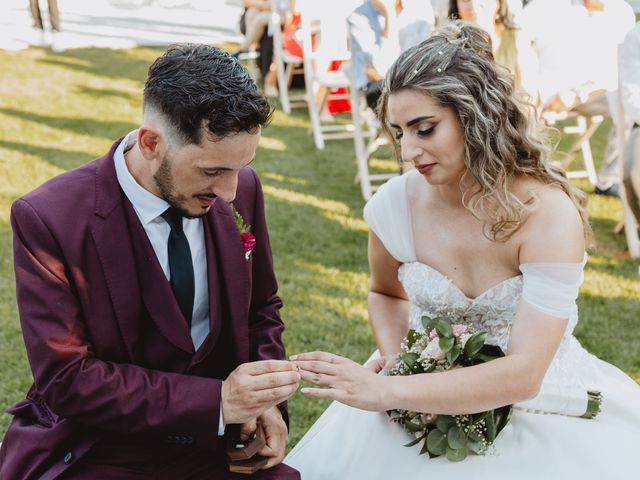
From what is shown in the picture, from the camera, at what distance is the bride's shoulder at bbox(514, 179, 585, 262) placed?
2.43 meters

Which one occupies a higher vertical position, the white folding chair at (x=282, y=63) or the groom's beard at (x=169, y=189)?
the groom's beard at (x=169, y=189)

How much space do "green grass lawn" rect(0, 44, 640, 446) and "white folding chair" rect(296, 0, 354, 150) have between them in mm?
280

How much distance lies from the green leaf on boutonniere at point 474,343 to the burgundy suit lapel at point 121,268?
805 mm

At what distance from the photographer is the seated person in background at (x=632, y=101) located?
18.1ft

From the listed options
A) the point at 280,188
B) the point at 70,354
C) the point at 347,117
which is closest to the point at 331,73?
the point at 280,188

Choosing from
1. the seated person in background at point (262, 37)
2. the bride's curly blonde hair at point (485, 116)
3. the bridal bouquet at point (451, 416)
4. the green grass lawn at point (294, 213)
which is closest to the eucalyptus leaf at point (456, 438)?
the bridal bouquet at point (451, 416)

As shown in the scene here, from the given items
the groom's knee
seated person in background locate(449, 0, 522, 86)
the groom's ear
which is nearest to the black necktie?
the groom's ear

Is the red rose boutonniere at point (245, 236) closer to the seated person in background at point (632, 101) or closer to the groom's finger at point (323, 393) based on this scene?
the groom's finger at point (323, 393)

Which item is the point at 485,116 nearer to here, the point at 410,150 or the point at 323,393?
the point at 410,150

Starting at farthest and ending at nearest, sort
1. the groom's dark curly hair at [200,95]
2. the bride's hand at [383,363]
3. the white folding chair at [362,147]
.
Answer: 1. the white folding chair at [362,147]
2. the bride's hand at [383,363]
3. the groom's dark curly hair at [200,95]

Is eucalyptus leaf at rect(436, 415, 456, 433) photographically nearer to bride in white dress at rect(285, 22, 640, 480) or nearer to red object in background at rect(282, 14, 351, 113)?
bride in white dress at rect(285, 22, 640, 480)

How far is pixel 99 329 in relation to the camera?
7.55ft

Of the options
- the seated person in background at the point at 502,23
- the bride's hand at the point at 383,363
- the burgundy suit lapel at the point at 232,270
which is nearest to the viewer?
Result: the burgundy suit lapel at the point at 232,270

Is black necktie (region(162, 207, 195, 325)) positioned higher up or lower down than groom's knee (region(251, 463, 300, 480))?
higher up
